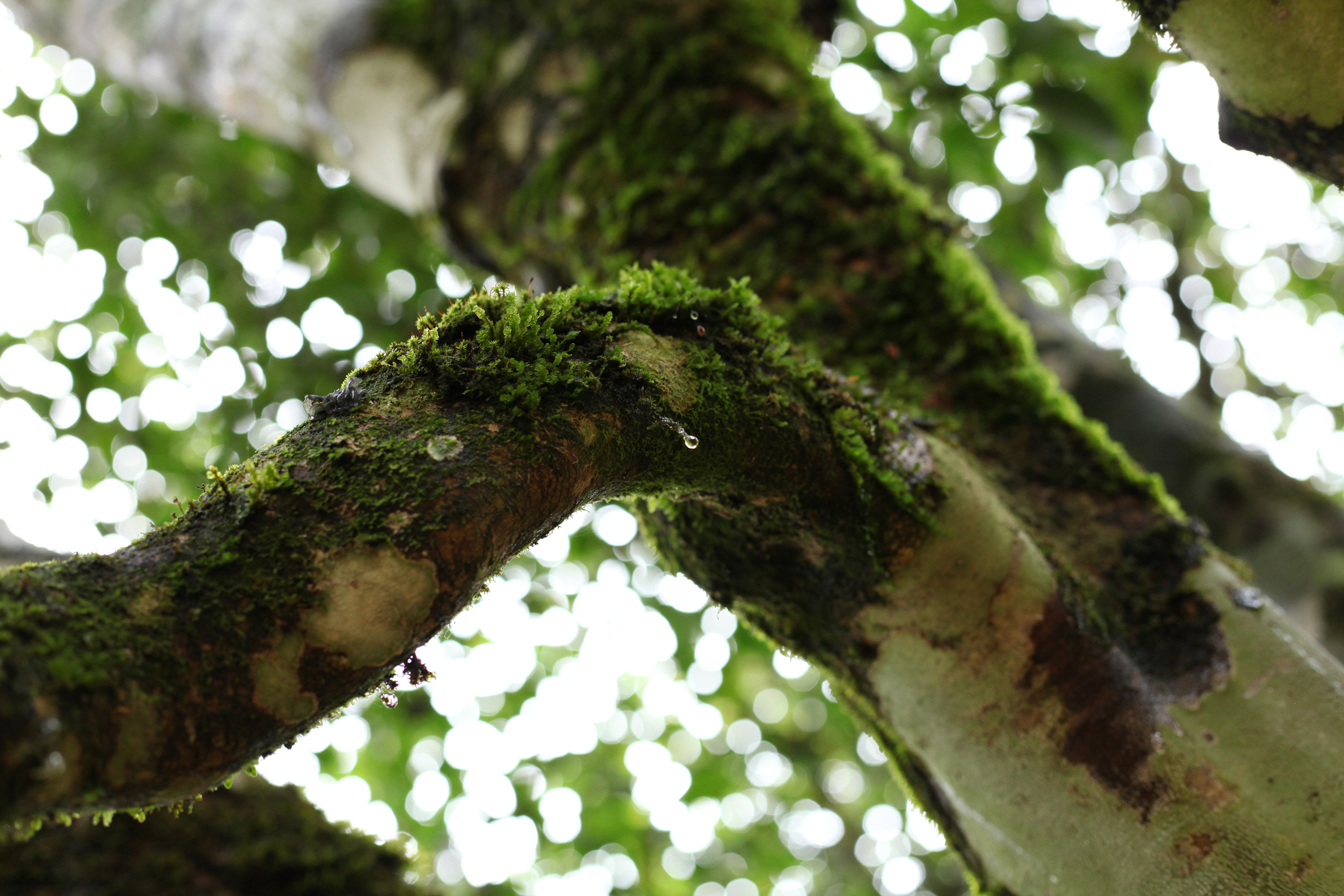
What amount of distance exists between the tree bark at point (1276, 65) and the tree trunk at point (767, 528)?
66 cm

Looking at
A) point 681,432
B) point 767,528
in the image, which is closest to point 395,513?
point 681,432

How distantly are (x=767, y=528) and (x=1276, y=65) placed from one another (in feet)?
3.38

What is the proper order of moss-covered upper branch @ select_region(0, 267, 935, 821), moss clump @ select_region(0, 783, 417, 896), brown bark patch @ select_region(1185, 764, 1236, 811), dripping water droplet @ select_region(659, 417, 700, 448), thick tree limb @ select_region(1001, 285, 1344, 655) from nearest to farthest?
moss-covered upper branch @ select_region(0, 267, 935, 821) → dripping water droplet @ select_region(659, 417, 700, 448) → brown bark patch @ select_region(1185, 764, 1236, 811) → moss clump @ select_region(0, 783, 417, 896) → thick tree limb @ select_region(1001, 285, 1344, 655)

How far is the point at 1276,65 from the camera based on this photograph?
122cm

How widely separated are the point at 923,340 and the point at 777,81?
0.87m

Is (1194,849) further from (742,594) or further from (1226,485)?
(1226,485)

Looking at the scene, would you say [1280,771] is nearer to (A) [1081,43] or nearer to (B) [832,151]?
(B) [832,151]

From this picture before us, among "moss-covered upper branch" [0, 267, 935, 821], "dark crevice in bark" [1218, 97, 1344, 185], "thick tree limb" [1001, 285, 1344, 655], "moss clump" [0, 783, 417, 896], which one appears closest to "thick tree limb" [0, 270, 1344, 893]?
"moss-covered upper branch" [0, 267, 935, 821]

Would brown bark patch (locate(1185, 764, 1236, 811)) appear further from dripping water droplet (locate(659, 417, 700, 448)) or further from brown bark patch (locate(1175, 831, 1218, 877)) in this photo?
dripping water droplet (locate(659, 417, 700, 448))

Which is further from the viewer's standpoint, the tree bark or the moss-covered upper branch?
the tree bark

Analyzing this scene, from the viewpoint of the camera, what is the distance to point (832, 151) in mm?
2141

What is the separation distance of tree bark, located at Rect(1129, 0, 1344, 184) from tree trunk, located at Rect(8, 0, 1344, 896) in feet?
2.15

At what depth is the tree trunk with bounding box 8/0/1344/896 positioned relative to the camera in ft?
2.87

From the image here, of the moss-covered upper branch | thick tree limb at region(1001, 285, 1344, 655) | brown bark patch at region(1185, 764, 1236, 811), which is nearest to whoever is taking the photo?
the moss-covered upper branch
